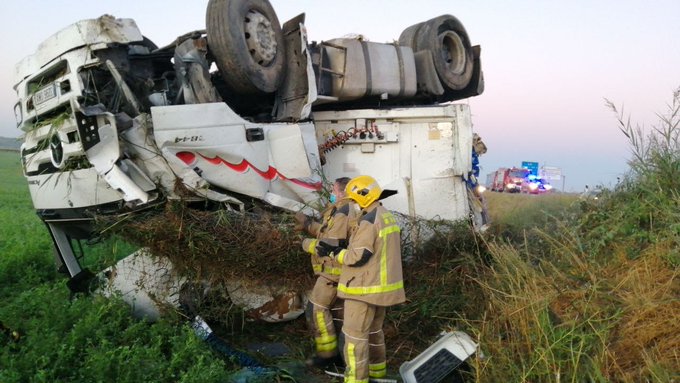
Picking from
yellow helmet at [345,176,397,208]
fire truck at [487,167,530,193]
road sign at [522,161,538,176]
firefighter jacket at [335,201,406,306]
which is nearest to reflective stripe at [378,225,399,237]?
firefighter jacket at [335,201,406,306]

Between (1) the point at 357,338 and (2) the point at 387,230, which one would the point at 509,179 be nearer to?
(2) the point at 387,230

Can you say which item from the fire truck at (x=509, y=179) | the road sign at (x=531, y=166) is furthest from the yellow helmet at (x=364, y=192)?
the road sign at (x=531, y=166)

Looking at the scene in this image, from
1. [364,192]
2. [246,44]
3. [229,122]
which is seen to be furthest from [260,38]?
[364,192]

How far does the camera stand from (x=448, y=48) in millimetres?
6402

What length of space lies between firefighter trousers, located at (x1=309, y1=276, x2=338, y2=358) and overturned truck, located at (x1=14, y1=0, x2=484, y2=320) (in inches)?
31.5

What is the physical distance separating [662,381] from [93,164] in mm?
3641

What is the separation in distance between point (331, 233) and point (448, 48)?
3642mm

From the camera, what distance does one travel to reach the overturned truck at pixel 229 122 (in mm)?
3824

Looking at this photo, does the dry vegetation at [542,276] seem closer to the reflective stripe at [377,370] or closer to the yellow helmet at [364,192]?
the reflective stripe at [377,370]

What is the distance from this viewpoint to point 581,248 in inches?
144

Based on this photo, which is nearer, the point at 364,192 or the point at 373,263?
the point at 373,263

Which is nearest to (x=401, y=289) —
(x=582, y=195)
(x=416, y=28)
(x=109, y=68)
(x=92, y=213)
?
(x=582, y=195)

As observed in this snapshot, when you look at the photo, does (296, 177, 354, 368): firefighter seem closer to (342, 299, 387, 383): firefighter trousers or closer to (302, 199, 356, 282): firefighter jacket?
(302, 199, 356, 282): firefighter jacket

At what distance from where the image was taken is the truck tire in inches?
163
